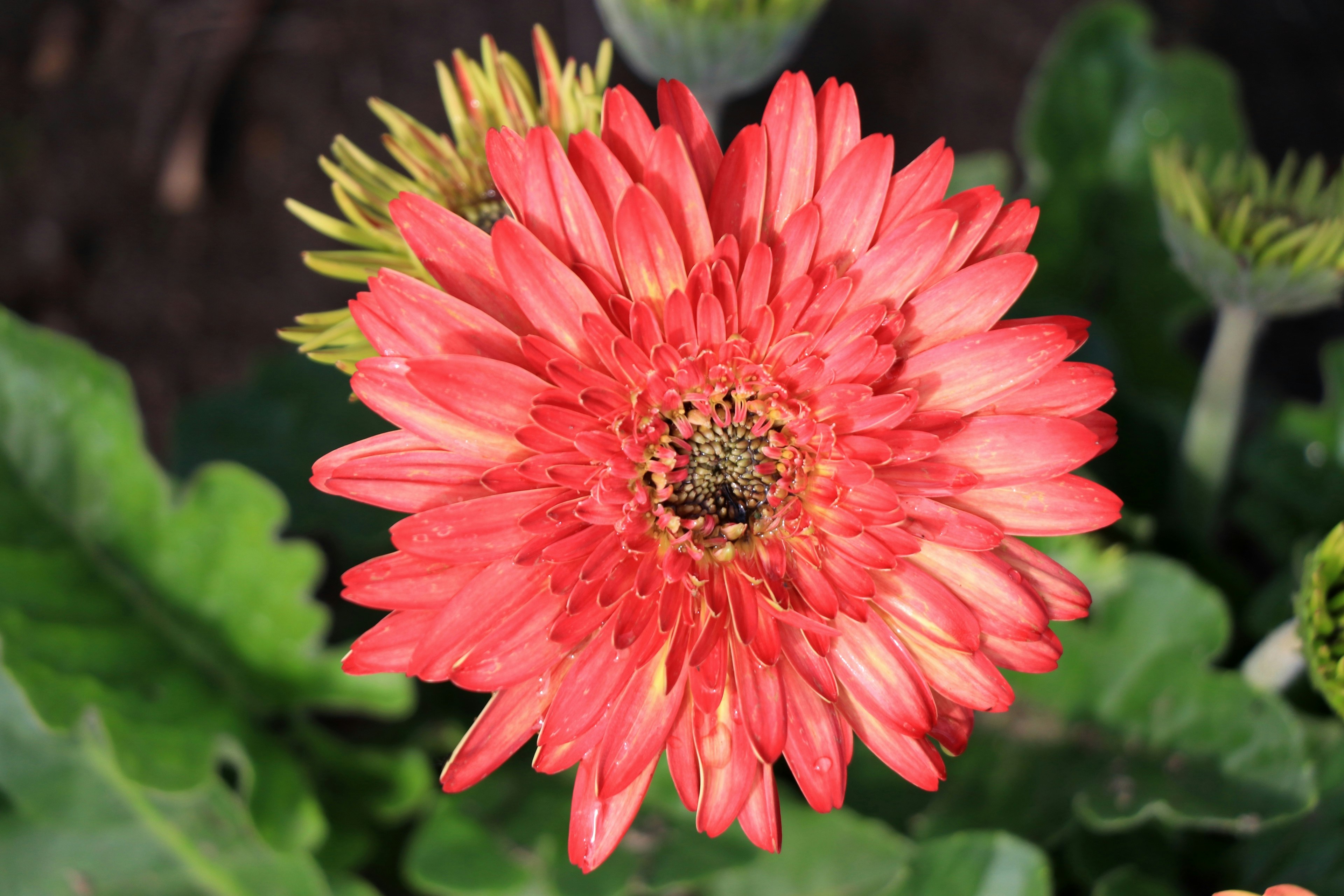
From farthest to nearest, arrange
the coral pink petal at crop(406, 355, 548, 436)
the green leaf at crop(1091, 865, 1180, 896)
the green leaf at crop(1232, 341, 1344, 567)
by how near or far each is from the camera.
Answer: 1. the green leaf at crop(1232, 341, 1344, 567)
2. the green leaf at crop(1091, 865, 1180, 896)
3. the coral pink petal at crop(406, 355, 548, 436)

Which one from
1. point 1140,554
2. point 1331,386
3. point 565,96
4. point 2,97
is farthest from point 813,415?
point 2,97

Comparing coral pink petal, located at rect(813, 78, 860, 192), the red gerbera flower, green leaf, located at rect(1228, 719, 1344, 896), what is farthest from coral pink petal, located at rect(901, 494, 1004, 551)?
green leaf, located at rect(1228, 719, 1344, 896)

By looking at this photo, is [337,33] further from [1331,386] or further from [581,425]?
[1331,386]

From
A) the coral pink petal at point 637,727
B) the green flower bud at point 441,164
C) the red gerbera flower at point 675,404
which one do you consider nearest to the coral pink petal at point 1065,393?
the red gerbera flower at point 675,404

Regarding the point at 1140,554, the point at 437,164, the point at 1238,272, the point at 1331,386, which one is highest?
the point at 437,164

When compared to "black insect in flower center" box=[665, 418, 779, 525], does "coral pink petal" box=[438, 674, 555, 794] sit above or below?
below

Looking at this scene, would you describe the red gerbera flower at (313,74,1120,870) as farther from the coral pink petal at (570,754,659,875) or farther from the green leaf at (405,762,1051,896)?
the green leaf at (405,762,1051,896)
